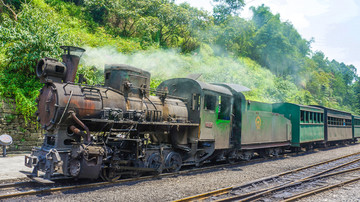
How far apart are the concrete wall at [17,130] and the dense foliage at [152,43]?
373 mm

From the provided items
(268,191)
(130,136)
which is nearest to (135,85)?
(130,136)

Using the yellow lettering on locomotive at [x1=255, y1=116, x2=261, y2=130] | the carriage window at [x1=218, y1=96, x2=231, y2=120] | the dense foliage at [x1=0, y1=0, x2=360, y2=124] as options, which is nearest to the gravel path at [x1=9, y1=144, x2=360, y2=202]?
the carriage window at [x1=218, y1=96, x2=231, y2=120]

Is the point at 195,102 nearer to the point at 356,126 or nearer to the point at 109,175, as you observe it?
the point at 109,175

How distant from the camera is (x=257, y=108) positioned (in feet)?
41.4

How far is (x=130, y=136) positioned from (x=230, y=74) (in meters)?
19.8

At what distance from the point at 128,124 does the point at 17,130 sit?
279 inches

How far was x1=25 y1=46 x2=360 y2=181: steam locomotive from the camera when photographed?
619cm

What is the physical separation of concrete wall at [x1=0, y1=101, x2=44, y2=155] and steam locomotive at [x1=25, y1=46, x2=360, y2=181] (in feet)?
17.5

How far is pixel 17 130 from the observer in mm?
11398

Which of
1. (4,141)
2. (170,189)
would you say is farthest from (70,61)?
(4,141)

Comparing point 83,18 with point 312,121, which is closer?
point 312,121

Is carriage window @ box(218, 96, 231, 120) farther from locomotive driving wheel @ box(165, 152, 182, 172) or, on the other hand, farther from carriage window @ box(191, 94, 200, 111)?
locomotive driving wheel @ box(165, 152, 182, 172)

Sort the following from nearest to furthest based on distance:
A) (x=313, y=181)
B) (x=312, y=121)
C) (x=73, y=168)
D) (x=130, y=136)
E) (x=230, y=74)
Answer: (x=73, y=168), (x=130, y=136), (x=313, y=181), (x=312, y=121), (x=230, y=74)

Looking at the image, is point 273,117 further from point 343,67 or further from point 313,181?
point 343,67
